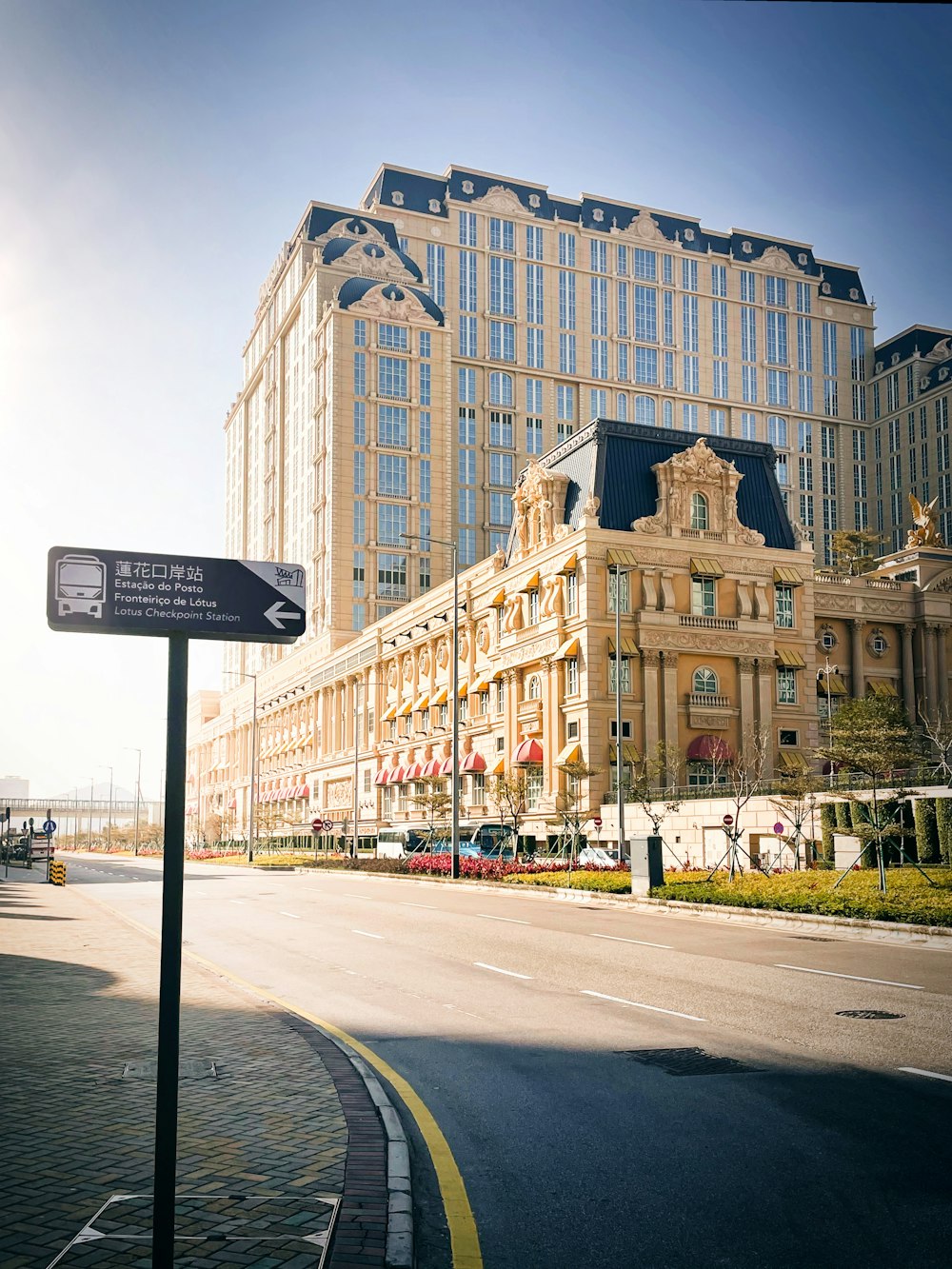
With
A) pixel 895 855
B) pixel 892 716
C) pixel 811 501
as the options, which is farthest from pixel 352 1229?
pixel 811 501

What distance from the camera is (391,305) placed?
4387 inches

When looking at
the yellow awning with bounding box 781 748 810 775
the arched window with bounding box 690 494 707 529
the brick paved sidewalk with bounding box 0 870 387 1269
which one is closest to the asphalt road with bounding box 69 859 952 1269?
the brick paved sidewalk with bounding box 0 870 387 1269

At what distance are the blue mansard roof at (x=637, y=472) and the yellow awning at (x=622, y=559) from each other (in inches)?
69.7

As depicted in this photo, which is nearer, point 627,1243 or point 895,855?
point 627,1243

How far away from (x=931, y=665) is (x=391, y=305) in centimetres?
6206

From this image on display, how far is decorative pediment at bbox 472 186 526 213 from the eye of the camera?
125m

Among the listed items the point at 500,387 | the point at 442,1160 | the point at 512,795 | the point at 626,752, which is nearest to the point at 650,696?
the point at 626,752

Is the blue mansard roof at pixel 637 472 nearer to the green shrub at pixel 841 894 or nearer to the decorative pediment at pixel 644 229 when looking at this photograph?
the green shrub at pixel 841 894

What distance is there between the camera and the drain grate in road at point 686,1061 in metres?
10.6

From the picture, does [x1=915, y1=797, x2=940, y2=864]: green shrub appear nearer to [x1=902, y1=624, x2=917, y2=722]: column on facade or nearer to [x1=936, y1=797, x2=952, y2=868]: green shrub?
[x1=936, y1=797, x2=952, y2=868]: green shrub

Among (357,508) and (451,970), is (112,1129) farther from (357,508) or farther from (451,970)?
(357,508)

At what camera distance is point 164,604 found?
5.83m

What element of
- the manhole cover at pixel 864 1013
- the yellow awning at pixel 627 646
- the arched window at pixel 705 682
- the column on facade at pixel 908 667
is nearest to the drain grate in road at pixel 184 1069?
the manhole cover at pixel 864 1013

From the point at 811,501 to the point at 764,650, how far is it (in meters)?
79.1
